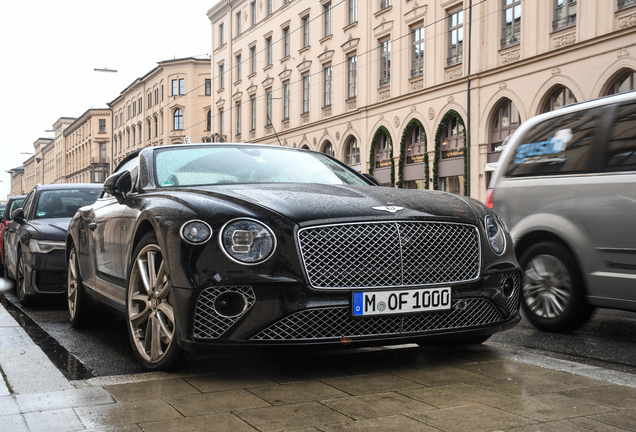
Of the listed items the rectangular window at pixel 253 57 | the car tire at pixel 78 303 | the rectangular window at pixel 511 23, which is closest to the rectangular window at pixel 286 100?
the rectangular window at pixel 253 57

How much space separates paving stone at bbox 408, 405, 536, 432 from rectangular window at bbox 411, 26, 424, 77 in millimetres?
28760

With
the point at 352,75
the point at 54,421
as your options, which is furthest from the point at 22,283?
the point at 352,75

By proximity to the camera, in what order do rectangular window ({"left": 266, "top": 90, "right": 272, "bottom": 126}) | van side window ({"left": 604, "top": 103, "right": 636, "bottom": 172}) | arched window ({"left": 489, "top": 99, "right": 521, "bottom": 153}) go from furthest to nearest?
rectangular window ({"left": 266, "top": 90, "right": 272, "bottom": 126}) < arched window ({"left": 489, "top": 99, "right": 521, "bottom": 153}) < van side window ({"left": 604, "top": 103, "right": 636, "bottom": 172})

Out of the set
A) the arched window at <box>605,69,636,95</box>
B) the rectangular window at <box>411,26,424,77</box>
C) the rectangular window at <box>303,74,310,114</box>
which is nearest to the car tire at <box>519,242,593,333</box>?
the arched window at <box>605,69,636,95</box>

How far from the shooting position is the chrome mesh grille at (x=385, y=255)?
12.6ft

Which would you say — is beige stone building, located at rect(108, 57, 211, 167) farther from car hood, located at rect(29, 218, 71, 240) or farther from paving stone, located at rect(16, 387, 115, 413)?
paving stone, located at rect(16, 387, 115, 413)

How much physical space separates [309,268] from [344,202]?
0.51 metres

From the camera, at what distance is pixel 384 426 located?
3014mm

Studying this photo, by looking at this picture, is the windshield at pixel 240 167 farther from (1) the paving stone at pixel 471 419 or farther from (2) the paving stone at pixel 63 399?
(1) the paving stone at pixel 471 419

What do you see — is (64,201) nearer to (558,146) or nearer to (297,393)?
(558,146)

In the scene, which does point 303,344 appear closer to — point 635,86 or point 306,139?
point 635,86

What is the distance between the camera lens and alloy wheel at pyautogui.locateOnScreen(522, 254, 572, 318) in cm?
612

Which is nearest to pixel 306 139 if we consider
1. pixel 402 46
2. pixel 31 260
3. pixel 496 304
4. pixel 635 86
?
pixel 402 46

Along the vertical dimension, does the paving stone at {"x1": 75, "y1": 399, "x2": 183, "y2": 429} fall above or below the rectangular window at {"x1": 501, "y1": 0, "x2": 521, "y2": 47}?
below
